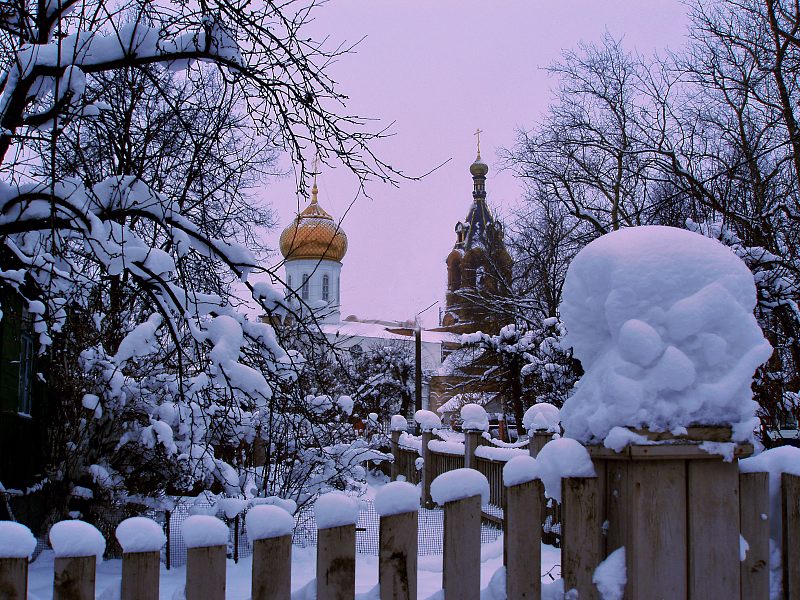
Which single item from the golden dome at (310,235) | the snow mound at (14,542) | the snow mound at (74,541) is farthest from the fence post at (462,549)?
the golden dome at (310,235)

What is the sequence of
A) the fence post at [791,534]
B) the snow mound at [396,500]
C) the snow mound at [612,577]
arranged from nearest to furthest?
the snow mound at [396,500]
the snow mound at [612,577]
the fence post at [791,534]

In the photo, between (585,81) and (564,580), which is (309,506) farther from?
(585,81)

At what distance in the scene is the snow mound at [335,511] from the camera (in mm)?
1771

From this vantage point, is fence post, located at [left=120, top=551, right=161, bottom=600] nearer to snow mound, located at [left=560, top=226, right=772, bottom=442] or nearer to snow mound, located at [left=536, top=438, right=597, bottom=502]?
snow mound, located at [left=536, top=438, right=597, bottom=502]

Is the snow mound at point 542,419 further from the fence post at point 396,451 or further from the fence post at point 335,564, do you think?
the fence post at point 396,451

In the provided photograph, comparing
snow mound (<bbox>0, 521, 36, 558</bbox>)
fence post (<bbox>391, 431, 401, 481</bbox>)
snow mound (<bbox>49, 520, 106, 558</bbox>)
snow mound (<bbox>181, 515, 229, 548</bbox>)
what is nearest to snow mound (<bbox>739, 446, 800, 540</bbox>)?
snow mound (<bbox>181, 515, 229, 548</bbox>)

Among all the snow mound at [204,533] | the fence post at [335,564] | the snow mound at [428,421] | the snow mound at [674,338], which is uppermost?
the snow mound at [674,338]

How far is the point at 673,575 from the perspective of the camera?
195 centimetres

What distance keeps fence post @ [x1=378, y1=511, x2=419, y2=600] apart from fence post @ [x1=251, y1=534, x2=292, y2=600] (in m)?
0.25

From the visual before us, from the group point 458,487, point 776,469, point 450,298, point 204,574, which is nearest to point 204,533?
point 204,574

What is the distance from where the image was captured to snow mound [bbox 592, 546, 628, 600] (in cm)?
197

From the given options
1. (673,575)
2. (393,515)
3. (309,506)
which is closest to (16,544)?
(393,515)

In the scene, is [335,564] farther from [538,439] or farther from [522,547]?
[538,439]

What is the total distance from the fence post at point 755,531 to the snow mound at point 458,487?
0.75m
